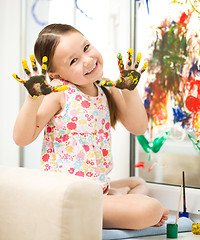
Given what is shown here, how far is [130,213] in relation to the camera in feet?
4.72

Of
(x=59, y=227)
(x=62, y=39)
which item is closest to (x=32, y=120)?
(x=62, y=39)

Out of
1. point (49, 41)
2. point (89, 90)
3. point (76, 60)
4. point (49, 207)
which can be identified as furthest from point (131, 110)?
point (49, 207)

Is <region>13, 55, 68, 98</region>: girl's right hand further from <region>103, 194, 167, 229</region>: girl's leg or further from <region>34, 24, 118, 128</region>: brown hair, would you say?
<region>103, 194, 167, 229</region>: girl's leg

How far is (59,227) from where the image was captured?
44.4 inches

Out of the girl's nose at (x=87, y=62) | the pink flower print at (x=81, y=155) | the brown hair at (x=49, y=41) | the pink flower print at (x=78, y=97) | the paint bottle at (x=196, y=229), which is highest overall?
the brown hair at (x=49, y=41)

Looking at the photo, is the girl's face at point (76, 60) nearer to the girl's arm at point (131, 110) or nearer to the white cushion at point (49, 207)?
the girl's arm at point (131, 110)

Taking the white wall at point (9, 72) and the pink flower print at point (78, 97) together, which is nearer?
the pink flower print at point (78, 97)

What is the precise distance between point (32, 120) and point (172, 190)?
29.8 inches

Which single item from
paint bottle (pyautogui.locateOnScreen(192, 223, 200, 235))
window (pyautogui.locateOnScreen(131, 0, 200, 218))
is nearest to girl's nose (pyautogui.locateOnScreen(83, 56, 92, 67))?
window (pyautogui.locateOnScreen(131, 0, 200, 218))

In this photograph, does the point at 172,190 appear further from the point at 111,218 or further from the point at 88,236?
the point at 88,236

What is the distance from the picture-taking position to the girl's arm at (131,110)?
1.67 meters

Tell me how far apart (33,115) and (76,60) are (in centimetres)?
27

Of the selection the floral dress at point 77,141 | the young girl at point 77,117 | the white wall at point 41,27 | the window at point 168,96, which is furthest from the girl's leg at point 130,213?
the white wall at point 41,27

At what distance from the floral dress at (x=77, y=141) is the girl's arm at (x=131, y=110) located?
0.12 metres
